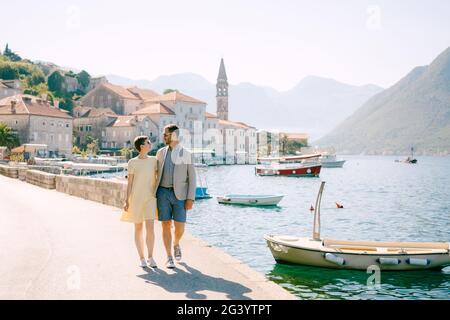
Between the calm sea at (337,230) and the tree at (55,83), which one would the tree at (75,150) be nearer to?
the tree at (55,83)

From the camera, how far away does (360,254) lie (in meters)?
14.8

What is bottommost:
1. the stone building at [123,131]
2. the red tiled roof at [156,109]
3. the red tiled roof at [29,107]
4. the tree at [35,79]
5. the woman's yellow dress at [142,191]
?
the woman's yellow dress at [142,191]

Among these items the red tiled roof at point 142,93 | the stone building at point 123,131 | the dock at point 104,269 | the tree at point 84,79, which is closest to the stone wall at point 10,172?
the dock at point 104,269

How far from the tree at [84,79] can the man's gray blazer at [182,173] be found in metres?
135

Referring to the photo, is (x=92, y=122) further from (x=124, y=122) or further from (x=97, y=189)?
(x=97, y=189)

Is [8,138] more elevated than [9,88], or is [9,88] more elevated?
[9,88]

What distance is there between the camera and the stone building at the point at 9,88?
350 feet

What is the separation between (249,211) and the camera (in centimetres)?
3850

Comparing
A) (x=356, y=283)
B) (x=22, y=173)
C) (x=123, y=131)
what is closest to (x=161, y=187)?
(x=356, y=283)

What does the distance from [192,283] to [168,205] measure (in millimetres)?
1477

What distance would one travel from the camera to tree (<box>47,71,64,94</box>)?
126562 millimetres

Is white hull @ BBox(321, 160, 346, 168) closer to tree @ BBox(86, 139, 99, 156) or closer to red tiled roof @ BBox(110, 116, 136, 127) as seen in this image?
red tiled roof @ BBox(110, 116, 136, 127)

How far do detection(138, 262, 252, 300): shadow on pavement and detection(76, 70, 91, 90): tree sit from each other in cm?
13584
